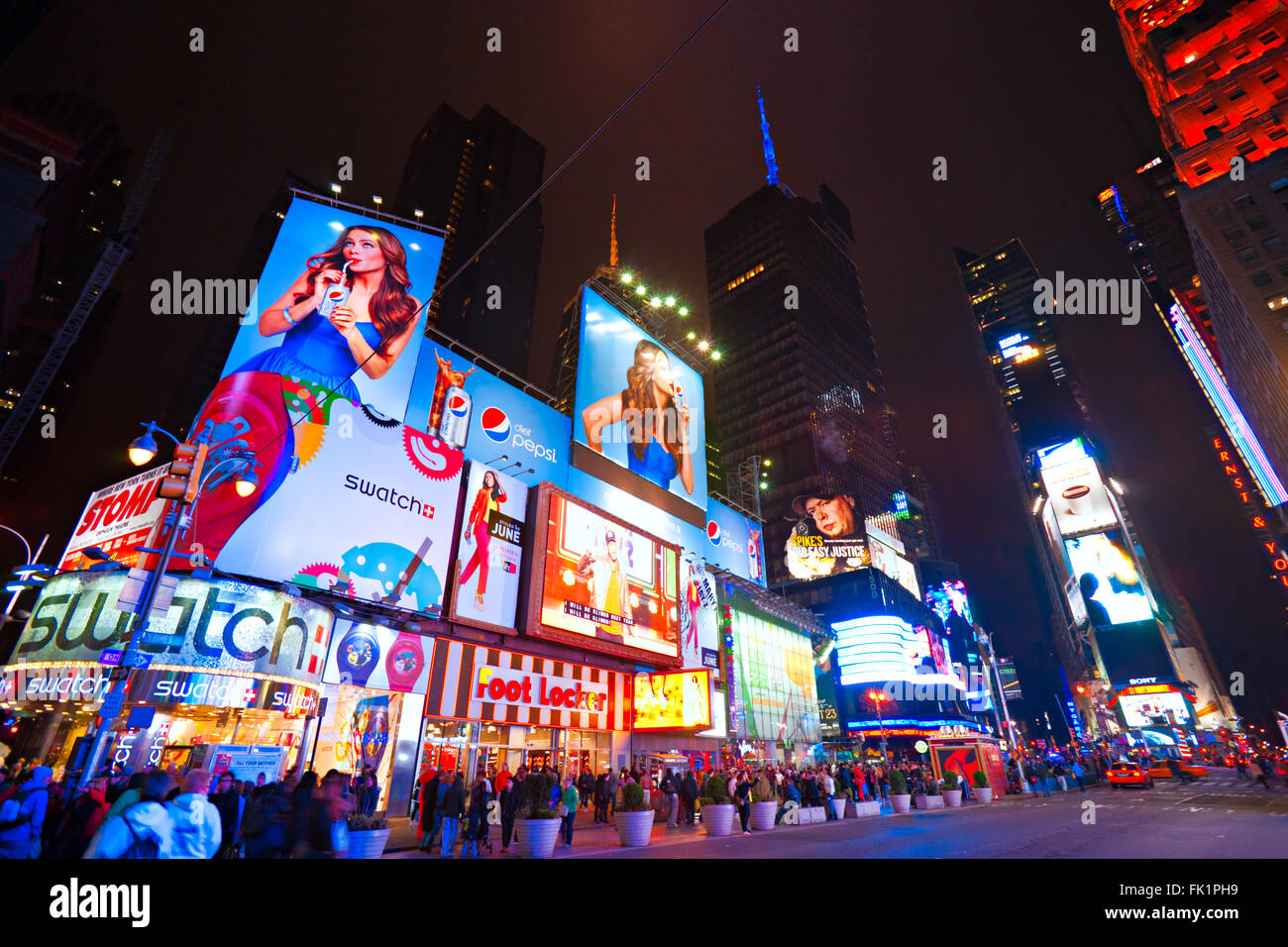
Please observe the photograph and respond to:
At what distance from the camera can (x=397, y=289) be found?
25781mm

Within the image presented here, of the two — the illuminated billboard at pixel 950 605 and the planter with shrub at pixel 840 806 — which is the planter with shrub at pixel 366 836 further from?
the illuminated billboard at pixel 950 605

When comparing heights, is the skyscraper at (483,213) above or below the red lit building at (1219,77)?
above

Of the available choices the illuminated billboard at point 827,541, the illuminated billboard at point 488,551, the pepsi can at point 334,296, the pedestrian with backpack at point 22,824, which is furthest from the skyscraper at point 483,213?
the pedestrian with backpack at point 22,824

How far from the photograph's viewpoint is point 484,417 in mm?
28766

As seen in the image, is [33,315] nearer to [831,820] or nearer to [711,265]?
[831,820]

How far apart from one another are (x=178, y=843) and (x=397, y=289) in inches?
991

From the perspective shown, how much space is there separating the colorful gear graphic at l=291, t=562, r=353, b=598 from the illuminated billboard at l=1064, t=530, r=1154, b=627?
107m

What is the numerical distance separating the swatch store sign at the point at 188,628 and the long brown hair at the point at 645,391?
21983mm

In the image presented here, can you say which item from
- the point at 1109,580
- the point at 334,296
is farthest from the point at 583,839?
the point at 1109,580

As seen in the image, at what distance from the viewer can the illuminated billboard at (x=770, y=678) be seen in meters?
43.3

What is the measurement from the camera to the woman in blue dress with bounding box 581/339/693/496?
34500 mm

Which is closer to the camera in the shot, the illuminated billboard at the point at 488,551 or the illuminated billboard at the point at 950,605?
the illuminated billboard at the point at 488,551

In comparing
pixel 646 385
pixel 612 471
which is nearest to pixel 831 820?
pixel 612 471

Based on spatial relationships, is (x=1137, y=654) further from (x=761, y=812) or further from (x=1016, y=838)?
(x=1016, y=838)
